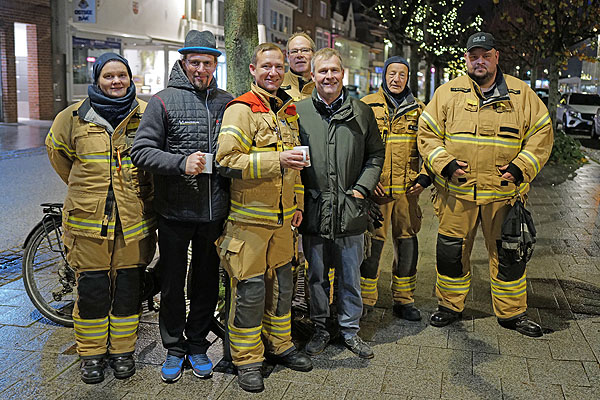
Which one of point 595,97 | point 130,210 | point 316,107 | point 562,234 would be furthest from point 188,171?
point 595,97

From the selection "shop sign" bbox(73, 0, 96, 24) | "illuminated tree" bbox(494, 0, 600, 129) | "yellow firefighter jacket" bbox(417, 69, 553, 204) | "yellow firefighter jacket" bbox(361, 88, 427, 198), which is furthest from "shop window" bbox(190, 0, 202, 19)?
"yellow firefighter jacket" bbox(417, 69, 553, 204)

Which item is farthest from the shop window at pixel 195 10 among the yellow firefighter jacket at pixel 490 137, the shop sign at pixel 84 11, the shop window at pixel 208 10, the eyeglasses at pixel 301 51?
the yellow firefighter jacket at pixel 490 137

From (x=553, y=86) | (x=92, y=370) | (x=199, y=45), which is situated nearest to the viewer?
(x=199, y=45)

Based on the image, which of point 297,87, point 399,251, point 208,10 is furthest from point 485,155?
point 208,10

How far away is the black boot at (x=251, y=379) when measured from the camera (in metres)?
4.05

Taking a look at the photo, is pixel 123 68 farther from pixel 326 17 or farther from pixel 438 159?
pixel 326 17

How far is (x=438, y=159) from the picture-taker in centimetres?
500

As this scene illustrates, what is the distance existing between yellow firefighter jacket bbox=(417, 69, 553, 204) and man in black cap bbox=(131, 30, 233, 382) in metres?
1.86

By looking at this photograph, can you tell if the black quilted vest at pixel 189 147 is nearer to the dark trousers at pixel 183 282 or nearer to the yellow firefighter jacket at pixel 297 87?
the dark trousers at pixel 183 282

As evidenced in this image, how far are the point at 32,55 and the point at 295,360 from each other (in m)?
21.0

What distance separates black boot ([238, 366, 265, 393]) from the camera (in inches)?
159

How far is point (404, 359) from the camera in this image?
454cm

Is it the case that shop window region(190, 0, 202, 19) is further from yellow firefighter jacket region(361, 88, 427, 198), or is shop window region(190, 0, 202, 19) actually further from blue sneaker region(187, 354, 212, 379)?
blue sneaker region(187, 354, 212, 379)

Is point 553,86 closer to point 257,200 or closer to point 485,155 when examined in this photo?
point 485,155
